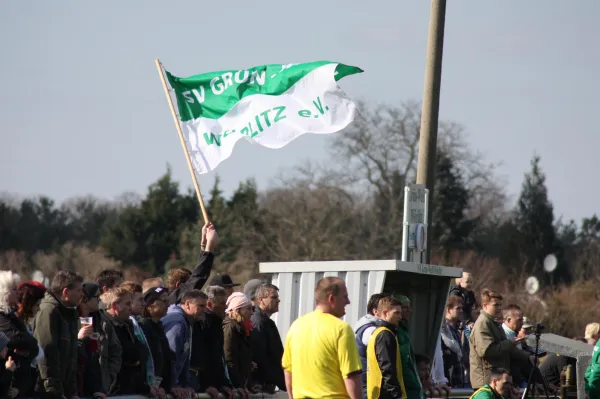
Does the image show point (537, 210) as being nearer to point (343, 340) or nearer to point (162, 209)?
point (162, 209)

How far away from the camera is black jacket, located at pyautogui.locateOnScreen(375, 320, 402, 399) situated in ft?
33.6

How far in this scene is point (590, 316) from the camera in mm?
46125

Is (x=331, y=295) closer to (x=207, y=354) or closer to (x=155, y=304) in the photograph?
(x=155, y=304)

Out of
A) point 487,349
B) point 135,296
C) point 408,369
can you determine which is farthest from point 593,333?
point 135,296

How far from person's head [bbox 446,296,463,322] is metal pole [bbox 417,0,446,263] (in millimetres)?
621

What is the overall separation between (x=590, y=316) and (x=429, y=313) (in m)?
33.6

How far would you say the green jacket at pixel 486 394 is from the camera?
492 inches

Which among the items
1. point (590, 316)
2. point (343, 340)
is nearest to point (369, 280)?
point (343, 340)

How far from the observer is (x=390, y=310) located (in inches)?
418

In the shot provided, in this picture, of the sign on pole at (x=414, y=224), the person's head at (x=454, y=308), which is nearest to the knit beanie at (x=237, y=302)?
the sign on pole at (x=414, y=224)

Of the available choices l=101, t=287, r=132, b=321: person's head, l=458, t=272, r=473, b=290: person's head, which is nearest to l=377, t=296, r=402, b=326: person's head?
l=101, t=287, r=132, b=321: person's head

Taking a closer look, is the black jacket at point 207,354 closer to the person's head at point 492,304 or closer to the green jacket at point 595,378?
the person's head at point 492,304

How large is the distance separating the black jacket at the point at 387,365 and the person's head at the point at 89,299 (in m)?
2.37

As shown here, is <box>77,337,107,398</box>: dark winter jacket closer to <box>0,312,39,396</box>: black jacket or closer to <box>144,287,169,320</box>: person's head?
<box>0,312,39,396</box>: black jacket
